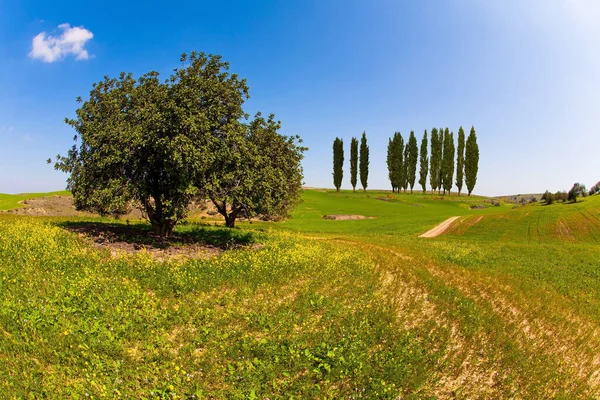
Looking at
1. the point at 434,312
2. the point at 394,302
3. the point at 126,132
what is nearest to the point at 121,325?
the point at 394,302

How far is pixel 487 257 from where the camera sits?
28.6m

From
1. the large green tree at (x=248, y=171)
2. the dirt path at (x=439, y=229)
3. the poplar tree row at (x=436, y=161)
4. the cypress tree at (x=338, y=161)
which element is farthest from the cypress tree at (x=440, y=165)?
the large green tree at (x=248, y=171)

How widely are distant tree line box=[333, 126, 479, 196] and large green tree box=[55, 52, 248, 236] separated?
110160 millimetres

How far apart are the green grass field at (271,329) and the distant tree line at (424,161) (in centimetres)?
11190

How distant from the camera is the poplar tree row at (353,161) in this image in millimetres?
128500

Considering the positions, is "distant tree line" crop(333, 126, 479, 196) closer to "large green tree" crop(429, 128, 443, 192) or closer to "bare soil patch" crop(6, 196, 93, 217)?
"large green tree" crop(429, 128, 443, 192)

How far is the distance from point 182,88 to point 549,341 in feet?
67.2

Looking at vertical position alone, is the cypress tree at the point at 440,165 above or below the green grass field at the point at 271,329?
above

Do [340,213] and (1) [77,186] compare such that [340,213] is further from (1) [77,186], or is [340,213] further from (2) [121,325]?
(2) [121,325]

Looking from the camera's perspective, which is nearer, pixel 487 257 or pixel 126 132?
pixel 126 132

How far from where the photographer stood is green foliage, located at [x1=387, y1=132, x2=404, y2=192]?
12644 cm

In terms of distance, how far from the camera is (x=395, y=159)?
416 ft

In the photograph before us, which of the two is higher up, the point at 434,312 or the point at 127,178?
the point at 127,178

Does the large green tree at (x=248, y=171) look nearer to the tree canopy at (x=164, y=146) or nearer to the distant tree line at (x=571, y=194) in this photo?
the tree canopy at (x=164, y=146)
